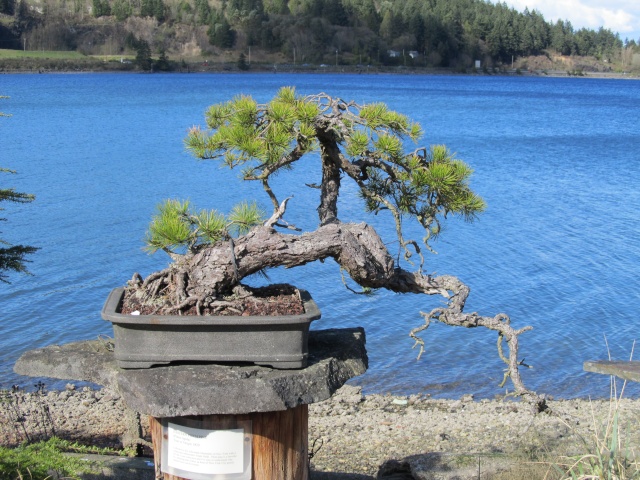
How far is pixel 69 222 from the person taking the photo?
15.1m

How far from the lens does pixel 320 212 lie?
11.3ft

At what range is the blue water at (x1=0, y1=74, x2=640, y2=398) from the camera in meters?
8.83

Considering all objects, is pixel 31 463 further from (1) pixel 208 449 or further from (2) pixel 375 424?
(2) pixel 375 424

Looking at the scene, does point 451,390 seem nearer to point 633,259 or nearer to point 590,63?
point 633,259

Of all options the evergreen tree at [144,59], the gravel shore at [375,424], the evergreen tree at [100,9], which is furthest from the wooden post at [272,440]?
the evergreen tree at [100,9]

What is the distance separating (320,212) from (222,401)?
40.0 inches

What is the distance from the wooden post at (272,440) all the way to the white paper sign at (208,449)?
39 millimetres

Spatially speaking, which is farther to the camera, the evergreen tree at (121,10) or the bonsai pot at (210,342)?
the evergreen tree at (121,10)

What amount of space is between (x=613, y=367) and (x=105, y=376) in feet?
5.61

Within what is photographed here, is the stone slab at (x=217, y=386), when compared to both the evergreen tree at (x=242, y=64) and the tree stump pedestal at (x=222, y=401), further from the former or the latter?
the evergreen tree at (x=242, y=64)

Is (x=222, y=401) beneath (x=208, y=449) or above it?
above

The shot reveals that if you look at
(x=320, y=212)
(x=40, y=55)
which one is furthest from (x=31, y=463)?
(x=40, y=55)

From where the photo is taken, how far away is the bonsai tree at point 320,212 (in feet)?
9.63

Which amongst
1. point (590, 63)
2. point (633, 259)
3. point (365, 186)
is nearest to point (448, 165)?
point (365, 186)
